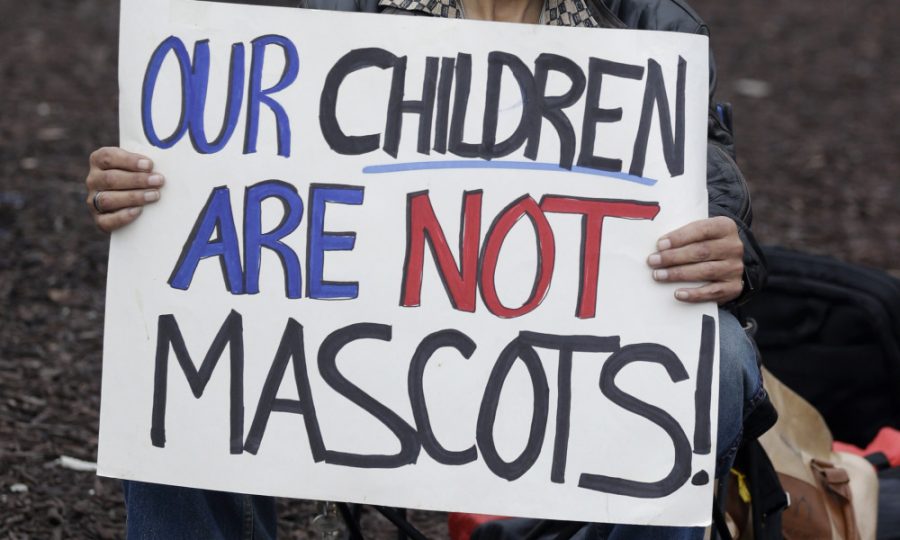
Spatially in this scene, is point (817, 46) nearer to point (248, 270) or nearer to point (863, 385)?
point (863, 385)

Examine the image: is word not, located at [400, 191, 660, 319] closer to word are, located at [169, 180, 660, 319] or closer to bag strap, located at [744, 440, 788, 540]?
word are, located at [169, 180, 660, 319]

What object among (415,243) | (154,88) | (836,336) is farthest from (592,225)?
(836,336)

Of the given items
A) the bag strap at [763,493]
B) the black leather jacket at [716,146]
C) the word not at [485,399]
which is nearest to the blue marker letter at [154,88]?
the word not at [485,399]

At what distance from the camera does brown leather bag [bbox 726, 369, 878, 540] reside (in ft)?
8.10

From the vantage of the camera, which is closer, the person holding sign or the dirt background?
the person holding sign

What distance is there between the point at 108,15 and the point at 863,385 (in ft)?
16.6

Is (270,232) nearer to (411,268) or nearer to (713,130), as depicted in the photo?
(411,268)

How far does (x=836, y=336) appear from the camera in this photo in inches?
121

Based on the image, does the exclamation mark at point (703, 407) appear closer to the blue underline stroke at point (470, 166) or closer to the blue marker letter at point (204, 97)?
the blue underline stroke at point (470, 166)

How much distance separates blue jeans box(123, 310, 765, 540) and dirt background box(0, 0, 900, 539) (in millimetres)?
782

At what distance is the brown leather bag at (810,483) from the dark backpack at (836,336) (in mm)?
369

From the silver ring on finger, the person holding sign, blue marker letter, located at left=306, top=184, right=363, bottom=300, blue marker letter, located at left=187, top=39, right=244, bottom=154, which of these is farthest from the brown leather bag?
the silver ring on finger

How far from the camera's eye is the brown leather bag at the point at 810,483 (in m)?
2.47

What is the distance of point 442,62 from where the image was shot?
2012 mm
